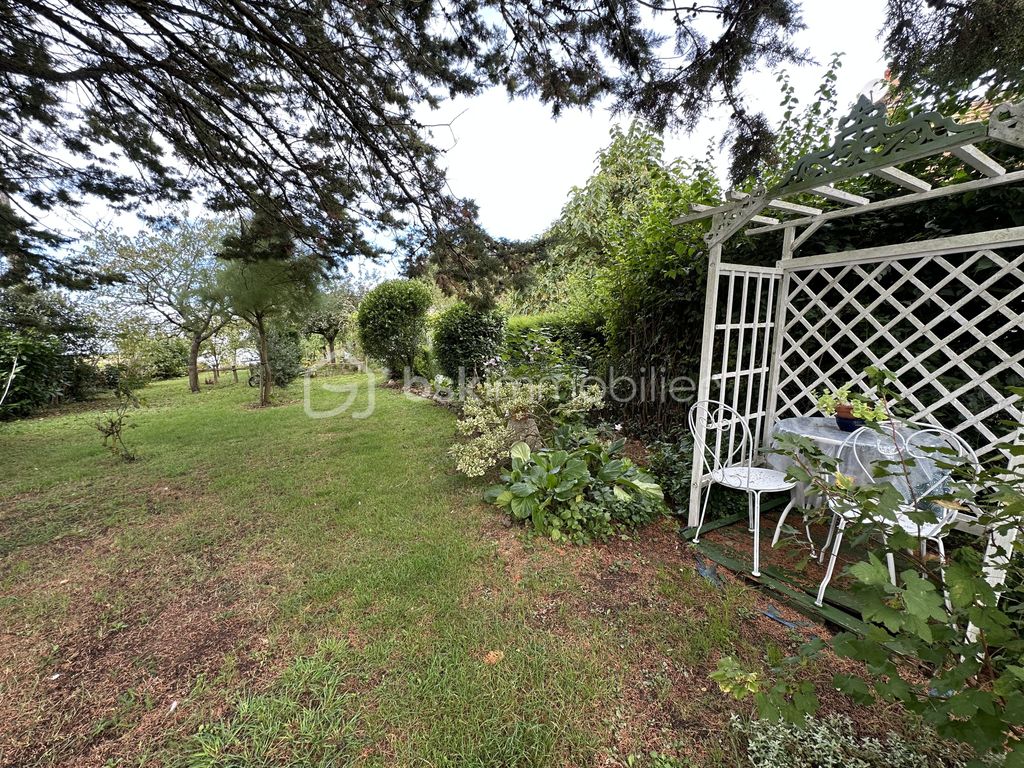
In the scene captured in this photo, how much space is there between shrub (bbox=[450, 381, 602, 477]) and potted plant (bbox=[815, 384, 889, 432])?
1.67 m

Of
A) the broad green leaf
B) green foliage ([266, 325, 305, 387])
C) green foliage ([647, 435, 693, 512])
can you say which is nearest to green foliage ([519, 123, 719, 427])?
green foliage ([647, 435, 693, 512])

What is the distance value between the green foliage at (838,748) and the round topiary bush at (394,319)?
743 cm

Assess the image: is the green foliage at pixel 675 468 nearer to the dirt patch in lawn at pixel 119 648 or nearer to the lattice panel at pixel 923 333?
the lattice panel at pixel 923 333

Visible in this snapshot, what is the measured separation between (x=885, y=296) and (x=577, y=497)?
2318 millimetres

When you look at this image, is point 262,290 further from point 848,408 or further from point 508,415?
point 848,408

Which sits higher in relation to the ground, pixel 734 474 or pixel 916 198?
pixel 916 198

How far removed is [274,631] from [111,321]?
11581 millimetres

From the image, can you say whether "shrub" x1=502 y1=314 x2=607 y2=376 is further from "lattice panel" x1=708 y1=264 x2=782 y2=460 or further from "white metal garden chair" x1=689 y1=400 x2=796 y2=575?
"white metal garden chair" x1=689 y1=400 x2=796 y2=575

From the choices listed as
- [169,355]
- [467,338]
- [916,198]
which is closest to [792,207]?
[916,198]

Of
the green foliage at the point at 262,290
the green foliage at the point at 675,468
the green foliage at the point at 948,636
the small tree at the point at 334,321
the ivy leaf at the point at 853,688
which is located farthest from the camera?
the small tree at the point at 334,321

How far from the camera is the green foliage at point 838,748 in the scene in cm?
116

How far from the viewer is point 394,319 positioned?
766 cm

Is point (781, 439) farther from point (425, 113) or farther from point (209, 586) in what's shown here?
point (425, 113)

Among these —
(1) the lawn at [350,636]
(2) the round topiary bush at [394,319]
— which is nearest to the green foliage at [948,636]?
(1) the lawn at [350,636]
